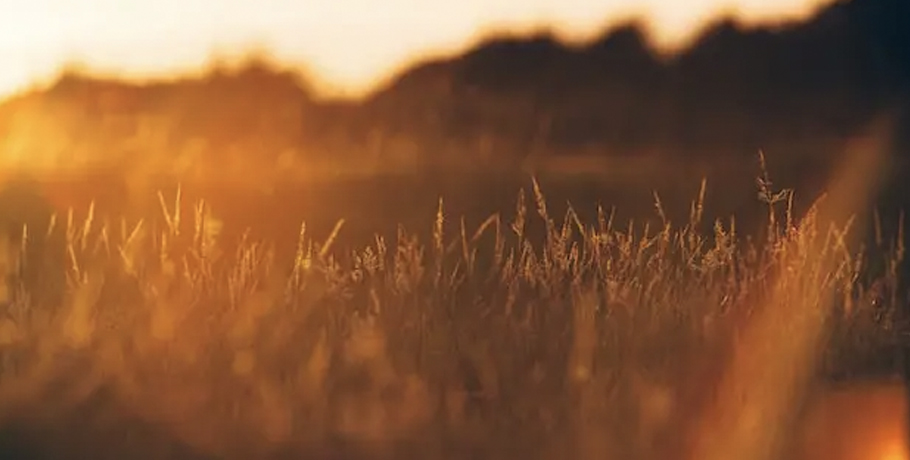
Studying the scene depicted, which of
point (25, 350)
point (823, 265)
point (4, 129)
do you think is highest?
point (4, 129)

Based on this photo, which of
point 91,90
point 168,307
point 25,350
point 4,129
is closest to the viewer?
point 25,350

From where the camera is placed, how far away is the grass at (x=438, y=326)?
166 inches

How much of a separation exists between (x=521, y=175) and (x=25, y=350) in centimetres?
246

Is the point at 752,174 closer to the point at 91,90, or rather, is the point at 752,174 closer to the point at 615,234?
the point at 615,234

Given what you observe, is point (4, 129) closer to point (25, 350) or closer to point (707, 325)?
point (25, 350)

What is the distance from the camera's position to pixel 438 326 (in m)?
5.05

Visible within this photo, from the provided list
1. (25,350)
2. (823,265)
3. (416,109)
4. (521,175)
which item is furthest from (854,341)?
(25,350)

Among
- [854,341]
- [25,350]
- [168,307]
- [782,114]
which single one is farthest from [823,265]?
[25,350]

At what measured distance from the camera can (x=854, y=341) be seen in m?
5.18

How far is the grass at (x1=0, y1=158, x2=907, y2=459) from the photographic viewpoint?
13.8ft

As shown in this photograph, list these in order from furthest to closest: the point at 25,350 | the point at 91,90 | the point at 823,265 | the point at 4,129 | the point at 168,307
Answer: the point at 91,90
the point at 4,129
the point at 823,265
the point at 168,307
the point at 25,350

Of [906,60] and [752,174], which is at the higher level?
[906,60]

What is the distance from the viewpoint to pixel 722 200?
607cm

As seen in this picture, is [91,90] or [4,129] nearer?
[4,129]
